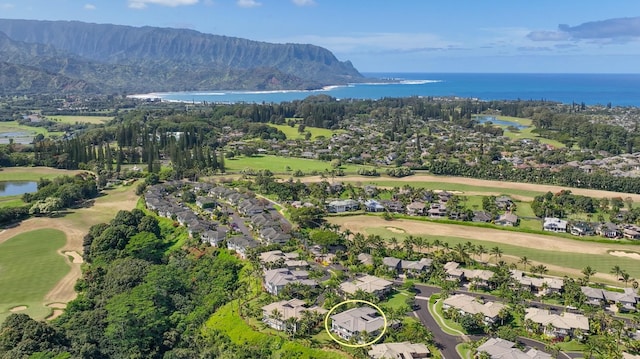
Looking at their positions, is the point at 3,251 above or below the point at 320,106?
below

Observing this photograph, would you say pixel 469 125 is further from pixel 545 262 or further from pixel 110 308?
pixel 110 308

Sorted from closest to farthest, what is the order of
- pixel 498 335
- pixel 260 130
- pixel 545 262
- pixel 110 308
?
pixel 498 335
pixel 110 308
pixel 545 262
pixel 260 130

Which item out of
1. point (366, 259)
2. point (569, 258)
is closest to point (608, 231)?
point (569, 258)

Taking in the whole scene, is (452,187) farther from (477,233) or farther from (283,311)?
(283,311)

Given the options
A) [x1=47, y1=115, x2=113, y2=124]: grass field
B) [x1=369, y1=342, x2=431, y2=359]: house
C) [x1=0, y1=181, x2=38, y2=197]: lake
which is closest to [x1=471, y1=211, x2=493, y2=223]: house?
[x1=369, y1=342, x2=431, y2=359]: house

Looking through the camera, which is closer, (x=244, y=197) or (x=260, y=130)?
(x=244, y=197)

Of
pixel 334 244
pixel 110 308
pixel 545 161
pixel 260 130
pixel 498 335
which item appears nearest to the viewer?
pixel 498 335

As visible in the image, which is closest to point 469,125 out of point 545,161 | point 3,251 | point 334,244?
point 545,161
